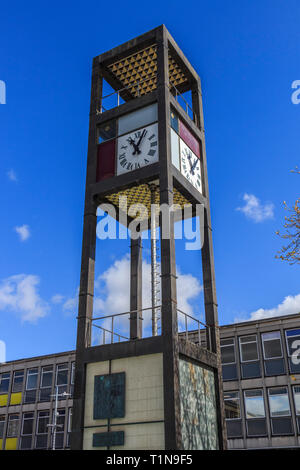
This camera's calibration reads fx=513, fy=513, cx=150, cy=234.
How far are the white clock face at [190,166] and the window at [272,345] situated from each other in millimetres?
19162

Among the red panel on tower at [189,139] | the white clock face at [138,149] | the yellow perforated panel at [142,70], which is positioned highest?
the yellow perforated panel at [142,70]

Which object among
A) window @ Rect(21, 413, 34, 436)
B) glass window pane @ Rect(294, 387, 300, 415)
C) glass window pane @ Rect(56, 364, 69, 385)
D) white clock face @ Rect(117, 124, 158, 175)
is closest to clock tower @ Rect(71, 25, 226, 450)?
white clock face @ Rect(117, 124, 158, 175)

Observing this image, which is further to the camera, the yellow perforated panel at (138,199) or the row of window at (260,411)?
the row of window at (260,411)

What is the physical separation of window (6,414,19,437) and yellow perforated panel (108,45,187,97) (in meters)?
36.0

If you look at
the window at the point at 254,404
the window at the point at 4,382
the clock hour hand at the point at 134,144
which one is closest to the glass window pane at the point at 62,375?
the window at the point at 4,382

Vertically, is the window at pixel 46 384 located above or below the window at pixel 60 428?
above

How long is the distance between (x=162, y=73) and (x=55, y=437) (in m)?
35.7

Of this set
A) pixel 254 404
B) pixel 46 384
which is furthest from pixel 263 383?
pixel 46 384

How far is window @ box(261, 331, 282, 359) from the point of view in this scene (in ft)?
121

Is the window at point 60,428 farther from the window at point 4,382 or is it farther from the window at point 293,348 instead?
the window at point 293,348

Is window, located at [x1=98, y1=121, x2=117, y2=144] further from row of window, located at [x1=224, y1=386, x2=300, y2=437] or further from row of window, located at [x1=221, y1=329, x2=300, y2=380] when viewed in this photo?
row of window, located at [x1=224, y1=386, x2=300, y2=437]

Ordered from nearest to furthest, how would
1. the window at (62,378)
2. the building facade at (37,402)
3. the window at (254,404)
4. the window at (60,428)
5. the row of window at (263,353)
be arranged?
1. the window at (254,404)
2. the row of window at (263,353)
3. the window at (60,428)
4. the building facade at (37,402)
5. the window at (62,378)

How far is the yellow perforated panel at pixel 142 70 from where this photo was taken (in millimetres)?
22422
